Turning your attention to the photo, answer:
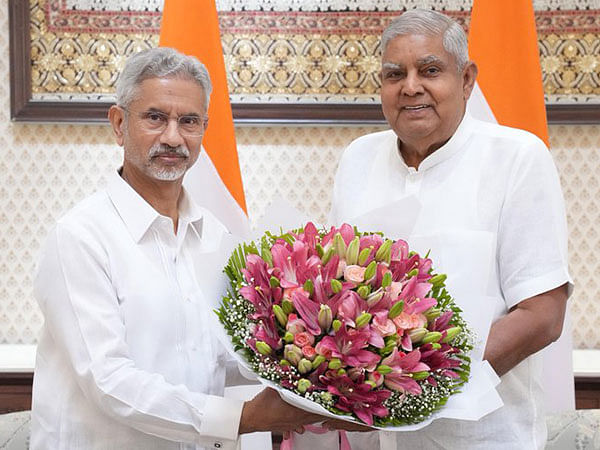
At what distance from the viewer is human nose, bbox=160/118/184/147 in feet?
5.84

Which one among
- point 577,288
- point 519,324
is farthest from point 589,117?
point 519,324

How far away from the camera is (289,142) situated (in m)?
3.63

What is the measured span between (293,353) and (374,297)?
184 mm

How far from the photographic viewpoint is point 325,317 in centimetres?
142

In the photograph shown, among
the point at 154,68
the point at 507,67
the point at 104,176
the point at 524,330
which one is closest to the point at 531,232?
the point at 524,330

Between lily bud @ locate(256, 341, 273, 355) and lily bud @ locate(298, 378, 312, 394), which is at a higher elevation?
lily bud @ locate(256, 341, 273, 355)

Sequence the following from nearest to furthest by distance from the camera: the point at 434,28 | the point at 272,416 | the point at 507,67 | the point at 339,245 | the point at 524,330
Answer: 1. the point at 339,245
2. the point at 272,416
3. the point at 524,330
4. the point at 434,28
5. the point at 507,67

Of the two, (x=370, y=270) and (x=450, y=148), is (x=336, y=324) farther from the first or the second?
(x=450, y=148)

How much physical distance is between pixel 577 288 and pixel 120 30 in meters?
2.46

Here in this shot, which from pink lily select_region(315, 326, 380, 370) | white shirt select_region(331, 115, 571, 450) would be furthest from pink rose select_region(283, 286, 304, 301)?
white shirt select_region(331, 115, 571, 450)

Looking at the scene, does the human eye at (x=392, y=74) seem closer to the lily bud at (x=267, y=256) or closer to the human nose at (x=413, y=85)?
the human nose at (x=413, y=85)

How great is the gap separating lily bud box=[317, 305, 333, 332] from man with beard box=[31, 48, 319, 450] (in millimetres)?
261

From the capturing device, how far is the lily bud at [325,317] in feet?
4.64

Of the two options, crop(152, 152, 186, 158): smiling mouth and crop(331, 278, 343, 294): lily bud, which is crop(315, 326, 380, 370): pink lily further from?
crop(152, 152, 186, 158): smiling mouth
